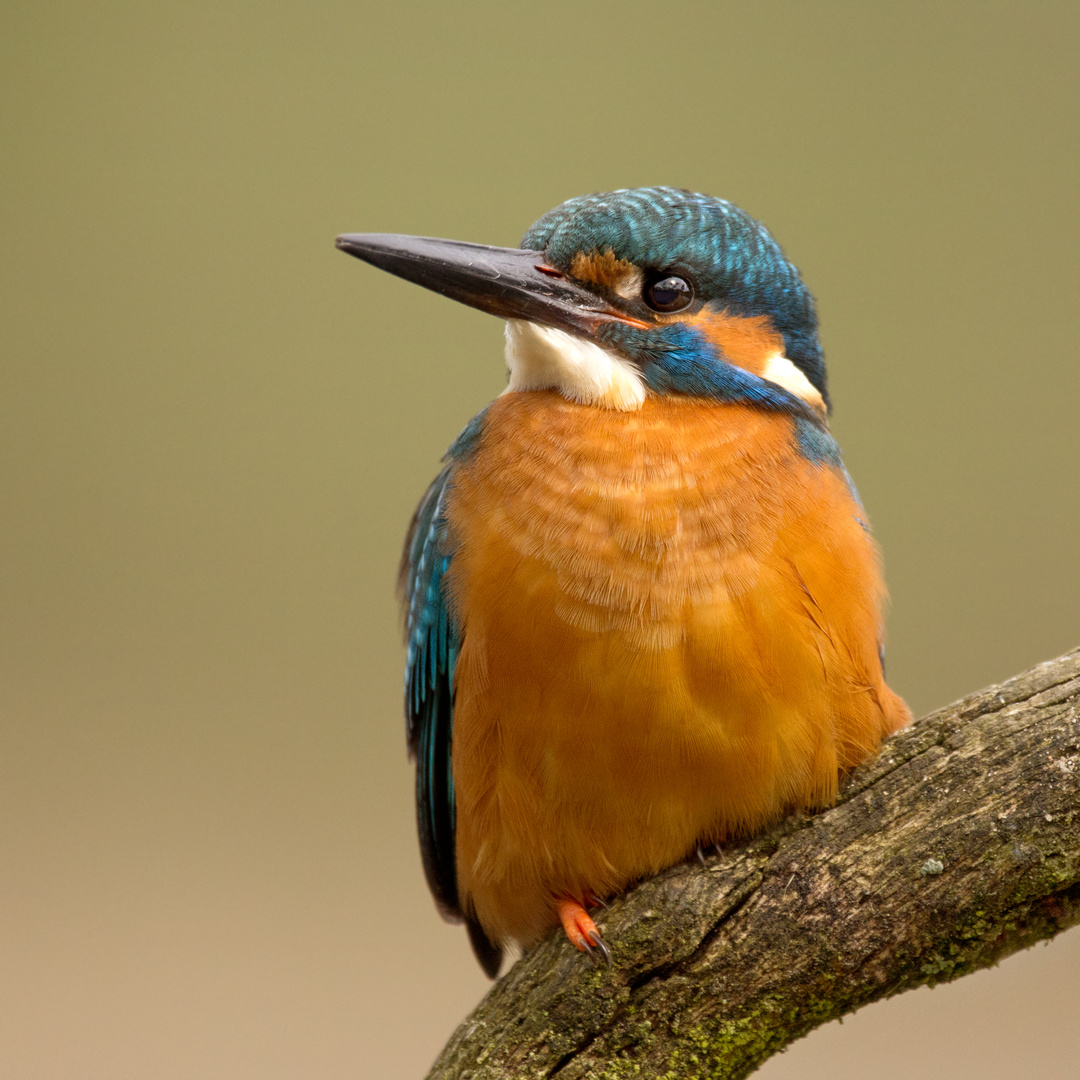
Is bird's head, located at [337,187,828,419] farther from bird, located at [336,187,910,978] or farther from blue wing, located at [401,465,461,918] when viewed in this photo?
blue wing, located at [401,465,461,918]

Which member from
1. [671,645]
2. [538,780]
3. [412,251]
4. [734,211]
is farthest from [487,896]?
[734,211]

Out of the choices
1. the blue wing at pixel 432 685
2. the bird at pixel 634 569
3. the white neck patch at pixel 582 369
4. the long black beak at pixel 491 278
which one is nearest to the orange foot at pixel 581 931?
the bird at pixel 634 569

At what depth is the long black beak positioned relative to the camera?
1.88 metres

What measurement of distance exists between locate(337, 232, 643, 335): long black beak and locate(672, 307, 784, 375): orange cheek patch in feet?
0.45

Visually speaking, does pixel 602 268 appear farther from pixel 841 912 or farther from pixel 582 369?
pixel 841 912

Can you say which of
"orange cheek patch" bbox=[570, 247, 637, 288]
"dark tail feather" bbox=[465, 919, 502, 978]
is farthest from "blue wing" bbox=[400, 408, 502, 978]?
"orange cheek patch" bbox=[570, 247, 637, 288]

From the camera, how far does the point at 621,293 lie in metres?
1.95

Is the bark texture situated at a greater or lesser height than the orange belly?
lesser

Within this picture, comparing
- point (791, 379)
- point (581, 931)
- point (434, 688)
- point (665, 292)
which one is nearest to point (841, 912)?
point (581, 931)

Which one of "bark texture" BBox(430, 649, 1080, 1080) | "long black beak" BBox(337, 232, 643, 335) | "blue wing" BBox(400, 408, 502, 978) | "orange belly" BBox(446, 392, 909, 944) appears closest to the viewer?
"bark texture" BBox(430, 649, 1080, 1080)

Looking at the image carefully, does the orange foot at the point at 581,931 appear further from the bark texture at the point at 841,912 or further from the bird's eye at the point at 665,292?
the bird's eye at the point at 665,292

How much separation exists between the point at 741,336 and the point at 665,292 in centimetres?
15

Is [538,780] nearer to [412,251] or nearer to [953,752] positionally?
[953,752]

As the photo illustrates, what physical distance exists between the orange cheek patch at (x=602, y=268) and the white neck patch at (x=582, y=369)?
0.10m
